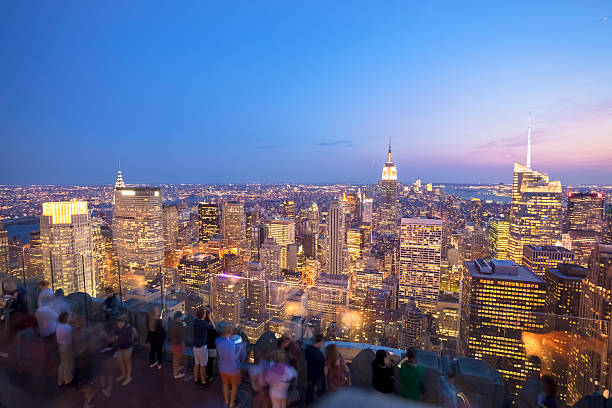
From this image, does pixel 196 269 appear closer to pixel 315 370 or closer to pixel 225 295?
pixel 225 295

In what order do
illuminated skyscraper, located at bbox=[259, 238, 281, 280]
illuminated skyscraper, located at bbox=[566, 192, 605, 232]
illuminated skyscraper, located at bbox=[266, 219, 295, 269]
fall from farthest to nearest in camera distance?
illuminated skyscraper, located at bbox=[266, 219, 295, 269], illuminated skyscraper, located at bbox=[566, 192, 605, 232], illuminated skyscraper, located at bbox=[259, 238, 281, 280]

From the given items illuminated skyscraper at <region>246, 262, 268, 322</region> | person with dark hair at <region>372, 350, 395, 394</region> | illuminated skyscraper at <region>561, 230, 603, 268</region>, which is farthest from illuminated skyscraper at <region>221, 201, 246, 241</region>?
person with dark hair at <region>372, 350, 395, 394</region>

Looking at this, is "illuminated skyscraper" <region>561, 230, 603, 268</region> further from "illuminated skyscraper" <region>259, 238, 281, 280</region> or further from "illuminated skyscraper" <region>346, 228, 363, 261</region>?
"illuminated skyscraper" <region>259, 238, 281, 280</region>

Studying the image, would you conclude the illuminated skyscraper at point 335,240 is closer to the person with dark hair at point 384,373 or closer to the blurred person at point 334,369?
the blurred person at point 334,369

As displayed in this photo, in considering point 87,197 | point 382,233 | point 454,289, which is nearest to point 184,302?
point 87,197

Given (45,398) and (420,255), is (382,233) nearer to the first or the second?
(420,255)

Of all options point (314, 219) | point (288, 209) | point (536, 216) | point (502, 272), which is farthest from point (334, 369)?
point (288, 209)
